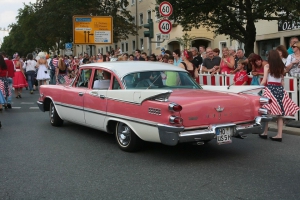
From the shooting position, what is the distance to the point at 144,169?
19.6ft

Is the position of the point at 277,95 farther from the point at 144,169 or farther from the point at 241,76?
the point at 144,169

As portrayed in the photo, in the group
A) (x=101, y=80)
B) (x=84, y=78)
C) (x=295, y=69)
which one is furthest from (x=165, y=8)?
(x=101, y=80)

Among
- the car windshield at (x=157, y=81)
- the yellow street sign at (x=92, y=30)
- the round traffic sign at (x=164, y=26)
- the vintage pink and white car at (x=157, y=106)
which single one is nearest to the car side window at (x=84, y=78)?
the vintage pink and white car at (x=157, y=106)

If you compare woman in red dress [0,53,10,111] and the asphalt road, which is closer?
the asphalt road

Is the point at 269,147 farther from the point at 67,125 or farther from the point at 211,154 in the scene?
the point at 67,125

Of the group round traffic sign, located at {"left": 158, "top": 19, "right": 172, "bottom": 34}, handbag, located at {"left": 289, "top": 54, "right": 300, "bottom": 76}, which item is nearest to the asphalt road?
handbag, located at {"left": 289, "top": 54, "right": 300, "bottom": 76}

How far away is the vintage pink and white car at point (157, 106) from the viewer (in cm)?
612

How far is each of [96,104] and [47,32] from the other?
44.3 metres

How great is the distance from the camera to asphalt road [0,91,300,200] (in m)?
4.90

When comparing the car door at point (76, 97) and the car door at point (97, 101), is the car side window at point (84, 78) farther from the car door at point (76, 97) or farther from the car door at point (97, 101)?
the car door at point (97, 101)

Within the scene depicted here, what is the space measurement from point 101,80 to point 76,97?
0.75 metres

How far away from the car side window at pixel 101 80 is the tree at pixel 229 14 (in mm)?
11464

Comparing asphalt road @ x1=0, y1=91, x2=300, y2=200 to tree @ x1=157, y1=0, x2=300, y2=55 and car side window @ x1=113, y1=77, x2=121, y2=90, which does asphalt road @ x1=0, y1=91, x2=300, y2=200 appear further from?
tree @ x1=157, y1=0, x2=300, y2=55

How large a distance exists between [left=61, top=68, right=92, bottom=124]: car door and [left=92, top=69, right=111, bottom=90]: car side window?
0.24 metres
